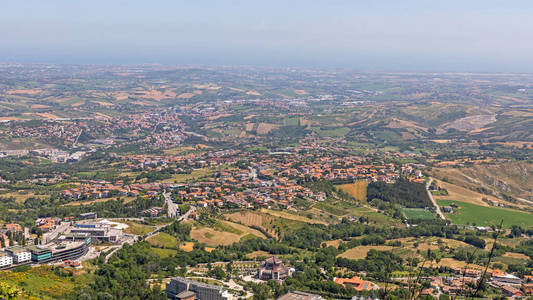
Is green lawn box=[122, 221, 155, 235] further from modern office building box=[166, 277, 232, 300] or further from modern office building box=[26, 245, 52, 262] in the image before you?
modern office building box=[166, 277, 232, 300]

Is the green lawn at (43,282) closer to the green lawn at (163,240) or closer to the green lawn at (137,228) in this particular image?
the green lawn at (163,240)

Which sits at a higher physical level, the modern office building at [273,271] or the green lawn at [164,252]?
the modern office building at [273,271]

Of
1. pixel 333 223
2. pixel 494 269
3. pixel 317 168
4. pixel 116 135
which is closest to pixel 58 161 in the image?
pixel 116 135

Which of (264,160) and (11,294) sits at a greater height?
(11,294)

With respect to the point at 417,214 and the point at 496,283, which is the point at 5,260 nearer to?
the point at 496,283

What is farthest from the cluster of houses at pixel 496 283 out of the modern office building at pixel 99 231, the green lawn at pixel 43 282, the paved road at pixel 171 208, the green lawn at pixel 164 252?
the paved road at pixel 171 208

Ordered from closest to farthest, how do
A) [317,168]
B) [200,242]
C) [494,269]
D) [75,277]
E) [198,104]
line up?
[75,277]
[494,269]
[200,242]
[317,168]
[198,104]

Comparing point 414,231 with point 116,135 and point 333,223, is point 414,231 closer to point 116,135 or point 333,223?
point 333,223
